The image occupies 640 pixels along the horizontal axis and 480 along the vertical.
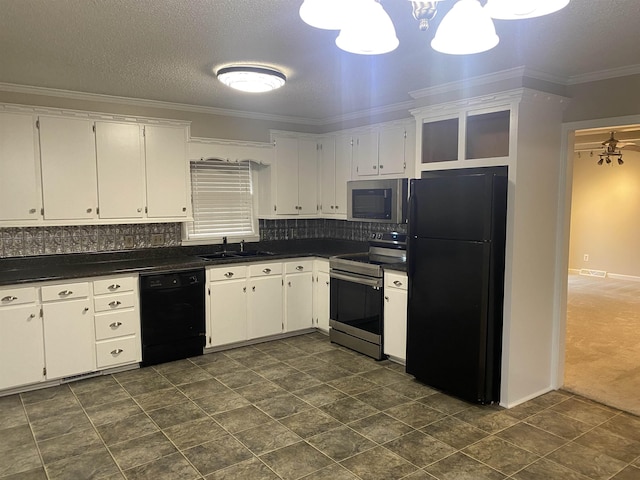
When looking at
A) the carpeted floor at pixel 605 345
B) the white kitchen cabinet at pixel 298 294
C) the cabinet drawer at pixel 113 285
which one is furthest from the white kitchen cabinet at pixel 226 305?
the carpeted floor at pixel 605 345

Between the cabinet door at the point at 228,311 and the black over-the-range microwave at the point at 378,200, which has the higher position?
the black over-the-range microwave at the point at 378,200

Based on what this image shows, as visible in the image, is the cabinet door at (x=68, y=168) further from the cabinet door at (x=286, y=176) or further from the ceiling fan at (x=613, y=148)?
the ceiling fan at (x=613, y=148)

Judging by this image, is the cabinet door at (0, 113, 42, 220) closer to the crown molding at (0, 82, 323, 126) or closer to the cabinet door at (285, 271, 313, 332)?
the crown molding at (0, 82, 323, 126)

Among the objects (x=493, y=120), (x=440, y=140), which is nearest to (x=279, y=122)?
(x=440, y=140)

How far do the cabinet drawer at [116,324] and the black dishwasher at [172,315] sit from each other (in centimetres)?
8

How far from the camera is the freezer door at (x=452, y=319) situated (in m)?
3.29

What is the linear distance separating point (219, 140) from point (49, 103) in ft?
5.09

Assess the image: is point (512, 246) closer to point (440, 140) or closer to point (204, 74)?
point (440, 140)

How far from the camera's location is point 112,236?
175 inches

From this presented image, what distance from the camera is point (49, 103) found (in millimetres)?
3887

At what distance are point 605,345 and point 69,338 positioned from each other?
203 inches

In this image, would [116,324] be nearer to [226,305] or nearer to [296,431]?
[226,305]

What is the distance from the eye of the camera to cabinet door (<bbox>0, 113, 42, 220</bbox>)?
3699mm

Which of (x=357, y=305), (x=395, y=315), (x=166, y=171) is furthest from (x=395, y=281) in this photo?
(x=166, y=171)
